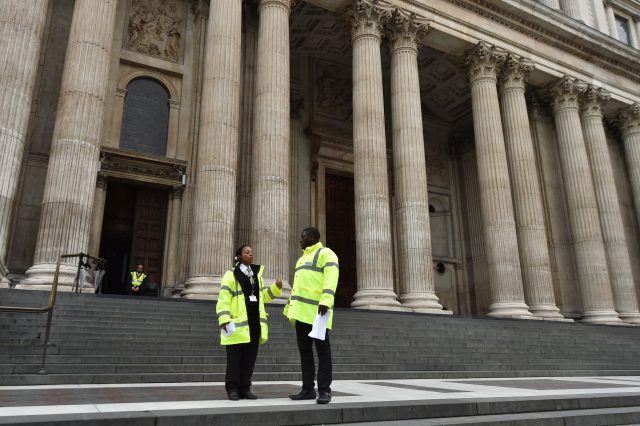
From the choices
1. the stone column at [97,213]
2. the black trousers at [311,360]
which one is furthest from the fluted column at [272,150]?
the black trousers at [311,360]

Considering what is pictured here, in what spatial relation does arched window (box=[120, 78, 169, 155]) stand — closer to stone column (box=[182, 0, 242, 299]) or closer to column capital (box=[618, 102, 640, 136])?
stone column (box=[182, 0, 242, 299])

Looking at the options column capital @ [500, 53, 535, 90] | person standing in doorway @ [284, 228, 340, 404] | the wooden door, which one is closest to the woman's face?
person standing in doorway @ [284, 228, 340, 404]

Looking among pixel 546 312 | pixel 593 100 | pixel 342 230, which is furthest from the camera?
pixel 342 230

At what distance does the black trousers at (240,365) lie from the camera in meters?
5.50

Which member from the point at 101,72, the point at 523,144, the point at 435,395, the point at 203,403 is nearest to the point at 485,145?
the point at 523,144

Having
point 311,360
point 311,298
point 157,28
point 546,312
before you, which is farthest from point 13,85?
point 546,312

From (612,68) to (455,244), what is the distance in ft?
40.6

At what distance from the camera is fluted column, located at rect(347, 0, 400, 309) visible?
52.9 feet

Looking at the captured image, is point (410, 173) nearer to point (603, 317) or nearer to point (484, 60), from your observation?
point (484, 60)

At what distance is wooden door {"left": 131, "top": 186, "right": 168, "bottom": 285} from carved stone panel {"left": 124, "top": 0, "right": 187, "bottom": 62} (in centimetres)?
560

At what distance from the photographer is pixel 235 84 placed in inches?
615

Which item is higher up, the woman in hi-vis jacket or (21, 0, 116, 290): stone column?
(21, 0, 116, 290): stone column

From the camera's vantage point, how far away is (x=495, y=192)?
65.3ft

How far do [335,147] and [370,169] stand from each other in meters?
8.66
